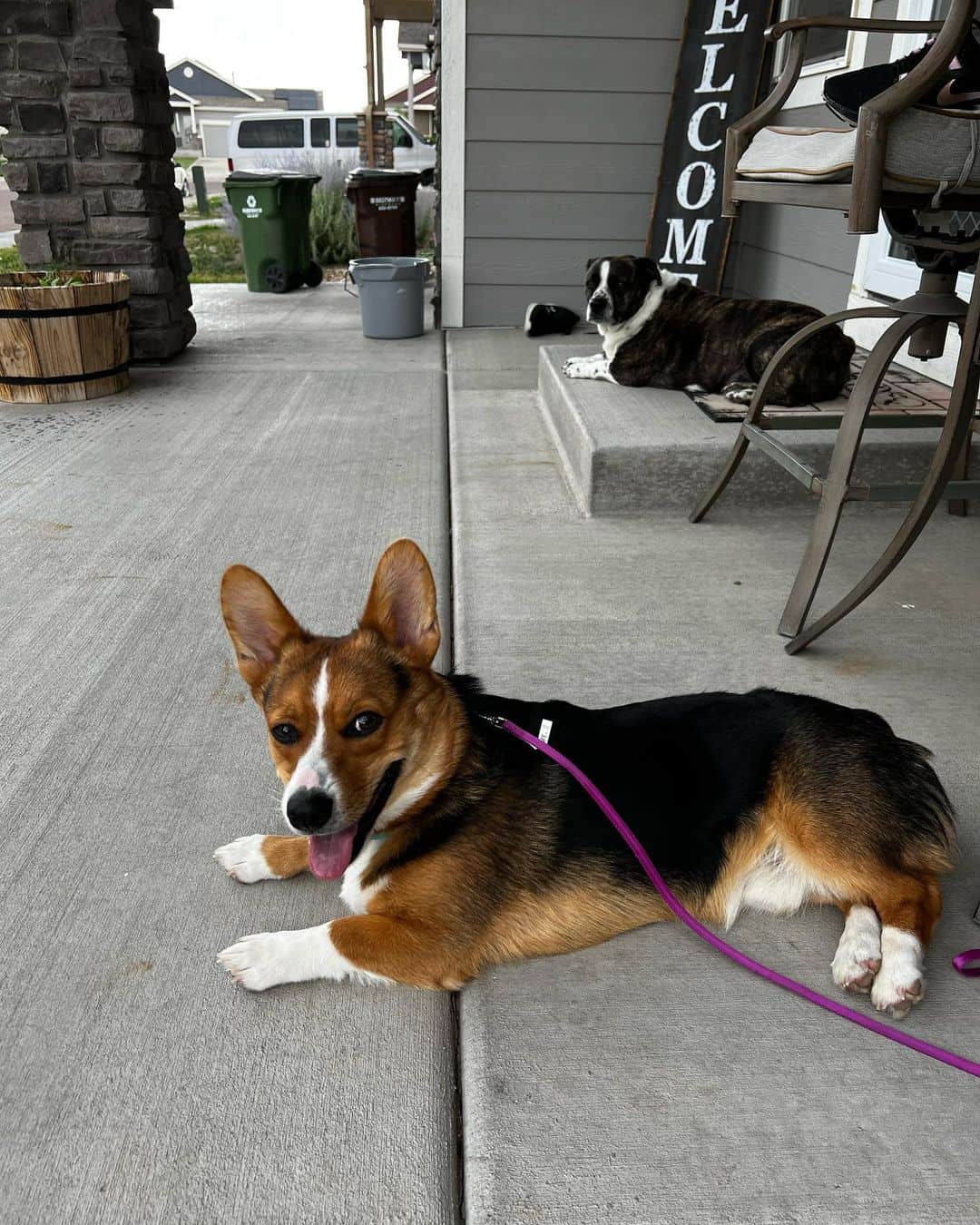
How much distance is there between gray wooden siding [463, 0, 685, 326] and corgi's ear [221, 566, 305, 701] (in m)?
6.13

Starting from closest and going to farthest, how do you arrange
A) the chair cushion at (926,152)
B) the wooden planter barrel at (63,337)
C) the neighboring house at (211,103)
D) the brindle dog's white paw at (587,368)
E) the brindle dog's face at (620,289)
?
the chair cushion at (926,152) → the brindle dog's face at (620,289) → the brindle dog's white paw at (587,368) → the wooden planter barrel at (63,337) → the neighboring house at (211,103)

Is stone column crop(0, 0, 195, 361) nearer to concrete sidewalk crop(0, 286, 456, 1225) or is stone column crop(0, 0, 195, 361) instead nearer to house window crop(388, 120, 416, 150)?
concrete sidewalk crop(0, 286, 456, 1225)

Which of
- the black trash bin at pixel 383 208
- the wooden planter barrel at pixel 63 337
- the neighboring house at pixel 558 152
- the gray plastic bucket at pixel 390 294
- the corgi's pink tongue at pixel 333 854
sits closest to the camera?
the corgi's pink tongue at pixel 333 854

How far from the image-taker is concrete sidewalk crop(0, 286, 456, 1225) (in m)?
1.29

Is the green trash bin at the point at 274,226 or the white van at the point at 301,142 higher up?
the white van at the point at 301,142

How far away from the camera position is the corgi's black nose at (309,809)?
1.42 metres

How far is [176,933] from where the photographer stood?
1704 mm

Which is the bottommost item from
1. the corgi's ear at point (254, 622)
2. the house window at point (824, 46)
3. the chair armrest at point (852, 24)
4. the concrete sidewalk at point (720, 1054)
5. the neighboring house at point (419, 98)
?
the concrete sidewalk at point (720, 1054)

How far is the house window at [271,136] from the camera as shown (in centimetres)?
1434

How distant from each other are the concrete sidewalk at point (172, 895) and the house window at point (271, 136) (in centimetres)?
1224

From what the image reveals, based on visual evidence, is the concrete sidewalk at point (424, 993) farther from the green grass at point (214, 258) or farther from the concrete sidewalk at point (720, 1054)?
the green grass at point (214, 258)

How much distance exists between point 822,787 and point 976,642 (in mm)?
1305

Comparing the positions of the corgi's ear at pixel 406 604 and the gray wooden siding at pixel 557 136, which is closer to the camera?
the corgi's ear at pixel 406 604

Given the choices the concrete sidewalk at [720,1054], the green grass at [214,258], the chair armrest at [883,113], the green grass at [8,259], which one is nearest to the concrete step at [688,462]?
the concrete sidewalk at [720,1054]
